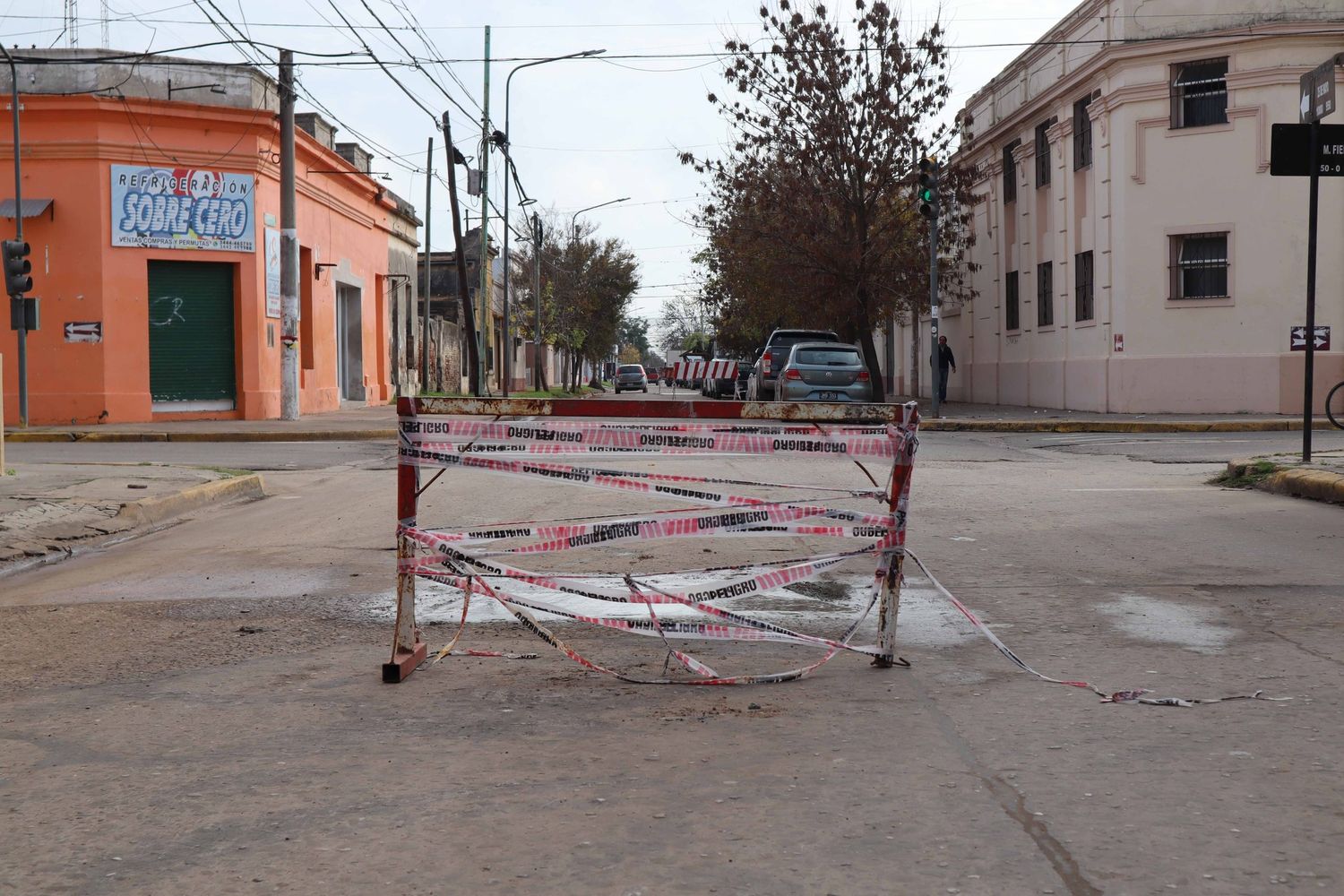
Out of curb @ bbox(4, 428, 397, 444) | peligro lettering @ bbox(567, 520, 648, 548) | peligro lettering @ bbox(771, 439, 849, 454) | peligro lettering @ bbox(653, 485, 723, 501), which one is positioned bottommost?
curb @ bbox(4, 428, 397, 444)

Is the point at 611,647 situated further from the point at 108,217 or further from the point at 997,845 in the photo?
the point at 108,217

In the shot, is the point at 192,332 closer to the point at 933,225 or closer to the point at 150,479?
the point at 150,479

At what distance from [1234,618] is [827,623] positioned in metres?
1.84

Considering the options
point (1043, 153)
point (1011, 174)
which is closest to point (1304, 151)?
point (1043, 153)

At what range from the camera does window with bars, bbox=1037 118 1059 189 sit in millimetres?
30141

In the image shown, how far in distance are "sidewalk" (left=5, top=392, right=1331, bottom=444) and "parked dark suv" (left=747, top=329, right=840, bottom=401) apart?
183 inches

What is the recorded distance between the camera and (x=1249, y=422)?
21141 mm

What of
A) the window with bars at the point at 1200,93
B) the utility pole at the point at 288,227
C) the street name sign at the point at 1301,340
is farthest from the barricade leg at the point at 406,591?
the window with bars at the point at 1200,93

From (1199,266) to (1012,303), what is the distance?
26.0 feet

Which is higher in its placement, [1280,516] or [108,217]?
[108,217]

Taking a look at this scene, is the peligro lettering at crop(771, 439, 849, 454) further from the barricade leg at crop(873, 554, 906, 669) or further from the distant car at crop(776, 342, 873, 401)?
the distant car at crop(776, 342, 873, 401)

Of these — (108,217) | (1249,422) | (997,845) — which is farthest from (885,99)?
(997,845)

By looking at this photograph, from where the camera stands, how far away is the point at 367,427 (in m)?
22.9

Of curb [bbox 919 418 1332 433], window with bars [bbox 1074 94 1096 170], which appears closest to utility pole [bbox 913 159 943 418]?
curb [bbox 919 418 1332 433]
